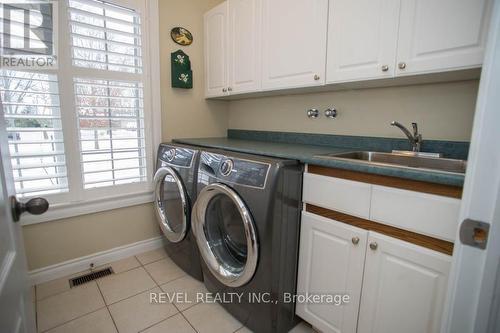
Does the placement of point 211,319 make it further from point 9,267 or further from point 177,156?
point 9,267

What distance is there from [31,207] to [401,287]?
4.29 feet

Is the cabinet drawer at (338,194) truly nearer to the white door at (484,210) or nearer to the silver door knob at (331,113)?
the white door at (484,210)

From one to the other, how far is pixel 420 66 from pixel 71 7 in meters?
2.17

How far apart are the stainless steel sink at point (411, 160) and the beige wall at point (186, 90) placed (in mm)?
1541

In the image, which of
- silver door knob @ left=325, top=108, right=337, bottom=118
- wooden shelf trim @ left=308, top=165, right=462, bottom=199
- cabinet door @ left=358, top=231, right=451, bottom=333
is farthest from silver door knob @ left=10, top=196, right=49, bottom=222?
silver door knob @ left=325, top=108, right=337, bottom=118

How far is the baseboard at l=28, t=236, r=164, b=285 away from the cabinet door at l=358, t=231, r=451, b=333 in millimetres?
1829

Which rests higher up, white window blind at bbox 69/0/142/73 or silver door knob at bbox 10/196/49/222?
white window blind at bbox 69/0/142/73

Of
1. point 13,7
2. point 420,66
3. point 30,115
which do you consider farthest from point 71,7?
point 420,66

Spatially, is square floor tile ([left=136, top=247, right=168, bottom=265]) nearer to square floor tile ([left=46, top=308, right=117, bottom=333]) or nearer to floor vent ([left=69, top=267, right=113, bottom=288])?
floor vent ([left=69, top=267, right=113, bottom=288])

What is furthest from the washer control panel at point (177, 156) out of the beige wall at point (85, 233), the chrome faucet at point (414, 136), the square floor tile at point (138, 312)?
the chrome faucet at point (414, 136)

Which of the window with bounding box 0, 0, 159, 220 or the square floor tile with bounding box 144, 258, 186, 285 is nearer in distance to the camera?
the window with bounding box 0, 0, 159, 220

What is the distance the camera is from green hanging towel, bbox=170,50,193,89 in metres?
2.22

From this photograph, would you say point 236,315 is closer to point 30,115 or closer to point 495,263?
point 495,263

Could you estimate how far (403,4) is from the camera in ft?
3.85
